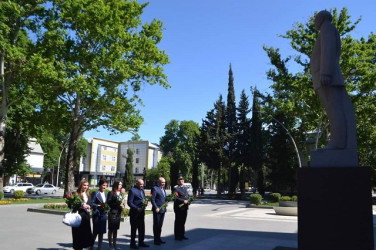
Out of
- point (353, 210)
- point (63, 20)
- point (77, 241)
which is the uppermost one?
point (63, 20)

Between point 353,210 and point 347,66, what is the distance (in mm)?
24196

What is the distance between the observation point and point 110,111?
2703cm

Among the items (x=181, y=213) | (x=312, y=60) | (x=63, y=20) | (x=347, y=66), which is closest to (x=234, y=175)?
(x=347, y=66)

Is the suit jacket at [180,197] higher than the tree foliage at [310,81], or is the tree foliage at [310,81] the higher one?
the tree foliage at [310,81]

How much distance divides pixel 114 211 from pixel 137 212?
70cm

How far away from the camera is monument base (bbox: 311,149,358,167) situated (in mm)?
5980

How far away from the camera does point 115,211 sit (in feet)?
28.0

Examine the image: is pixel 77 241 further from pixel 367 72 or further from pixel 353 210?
pixel 367 72

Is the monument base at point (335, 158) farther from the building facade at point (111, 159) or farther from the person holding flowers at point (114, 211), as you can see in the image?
the building facade at point (111, 159)

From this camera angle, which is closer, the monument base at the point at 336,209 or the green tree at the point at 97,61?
the monument base at the point at 336,209

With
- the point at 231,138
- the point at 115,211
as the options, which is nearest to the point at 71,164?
the point at 115,211

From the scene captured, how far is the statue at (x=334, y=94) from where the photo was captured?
6195mm

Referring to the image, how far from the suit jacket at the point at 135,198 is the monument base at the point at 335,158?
4.88 m

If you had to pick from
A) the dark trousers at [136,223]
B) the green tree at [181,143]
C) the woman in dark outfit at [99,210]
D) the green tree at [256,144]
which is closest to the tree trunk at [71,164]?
the dark trousers at [136,223]
